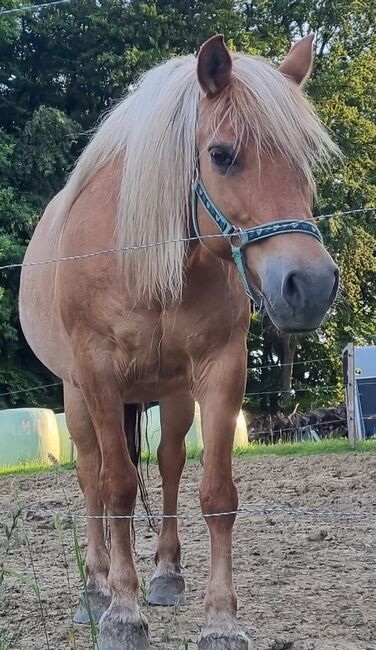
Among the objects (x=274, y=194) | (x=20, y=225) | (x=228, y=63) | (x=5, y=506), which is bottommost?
(x=5, y=506)

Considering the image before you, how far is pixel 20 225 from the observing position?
18.0m

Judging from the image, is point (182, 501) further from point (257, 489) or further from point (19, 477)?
point (19, 477)

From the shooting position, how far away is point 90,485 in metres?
3.91

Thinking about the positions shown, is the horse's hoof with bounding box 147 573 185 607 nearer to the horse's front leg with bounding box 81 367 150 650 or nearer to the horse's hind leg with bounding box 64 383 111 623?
the horse's hind leg with bounding box 64 383 111 623

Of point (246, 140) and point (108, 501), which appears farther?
point (108, 501)

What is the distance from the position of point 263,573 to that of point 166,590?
0.54m

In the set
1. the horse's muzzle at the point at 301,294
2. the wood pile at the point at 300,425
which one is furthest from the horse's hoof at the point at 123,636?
the wood pile at the point at 300,425

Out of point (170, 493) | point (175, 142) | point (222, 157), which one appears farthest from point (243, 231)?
point (170, 493)

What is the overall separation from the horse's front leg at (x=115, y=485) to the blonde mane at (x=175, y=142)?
0.39 meters

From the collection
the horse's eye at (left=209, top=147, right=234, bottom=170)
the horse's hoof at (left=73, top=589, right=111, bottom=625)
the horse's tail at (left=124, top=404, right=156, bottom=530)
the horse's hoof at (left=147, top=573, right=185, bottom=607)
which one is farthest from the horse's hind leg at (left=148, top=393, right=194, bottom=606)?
the horse's eye at (left=209, top=147, right=234, bottom=170)

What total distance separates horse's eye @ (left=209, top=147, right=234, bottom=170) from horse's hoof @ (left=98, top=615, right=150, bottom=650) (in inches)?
64.5

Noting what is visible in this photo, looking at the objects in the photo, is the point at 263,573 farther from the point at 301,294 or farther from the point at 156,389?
the point at 301,294

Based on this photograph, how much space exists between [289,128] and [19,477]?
640 centimetres

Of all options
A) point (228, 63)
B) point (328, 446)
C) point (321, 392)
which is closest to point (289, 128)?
point (228, 63)
